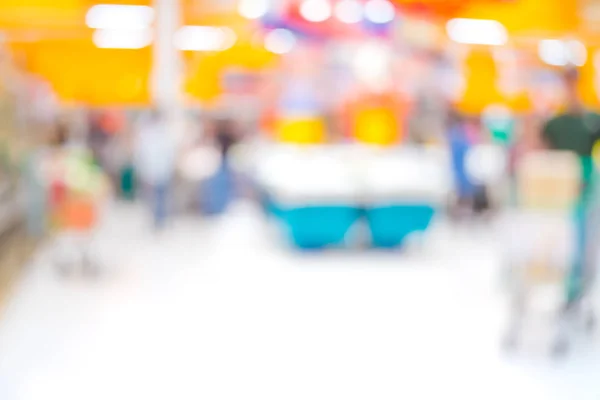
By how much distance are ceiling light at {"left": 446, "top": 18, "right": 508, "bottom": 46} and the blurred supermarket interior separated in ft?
0.28

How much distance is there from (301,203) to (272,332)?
9.77ft

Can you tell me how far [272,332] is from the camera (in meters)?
5.29

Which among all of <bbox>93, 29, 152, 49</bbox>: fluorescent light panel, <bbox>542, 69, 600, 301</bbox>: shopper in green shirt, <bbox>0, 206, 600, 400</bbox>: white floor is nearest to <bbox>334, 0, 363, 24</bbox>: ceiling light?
<bbox>0, 206, 600, 400</bbox>: white floor

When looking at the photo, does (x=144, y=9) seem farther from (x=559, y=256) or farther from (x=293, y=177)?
(x=559, y=256)

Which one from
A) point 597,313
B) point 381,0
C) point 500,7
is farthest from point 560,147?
point 381,0

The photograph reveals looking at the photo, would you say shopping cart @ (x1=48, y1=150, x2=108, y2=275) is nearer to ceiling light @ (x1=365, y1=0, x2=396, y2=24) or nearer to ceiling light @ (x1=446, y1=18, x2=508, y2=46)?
ceiling light @ (x1=365, y1=0, x2=396, y2=24)

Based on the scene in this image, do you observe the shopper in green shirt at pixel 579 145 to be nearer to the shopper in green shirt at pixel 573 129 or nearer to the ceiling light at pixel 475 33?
the shopper in green shirt at pixel 573 129

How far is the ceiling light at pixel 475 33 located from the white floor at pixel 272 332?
4.39 meters

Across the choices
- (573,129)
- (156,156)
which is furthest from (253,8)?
(573,129)

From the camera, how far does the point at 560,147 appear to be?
213 inches

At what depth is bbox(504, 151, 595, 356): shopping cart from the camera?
4859 millimetres

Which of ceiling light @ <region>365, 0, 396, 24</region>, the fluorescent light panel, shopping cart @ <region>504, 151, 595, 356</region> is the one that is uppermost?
the fluorescent light panel

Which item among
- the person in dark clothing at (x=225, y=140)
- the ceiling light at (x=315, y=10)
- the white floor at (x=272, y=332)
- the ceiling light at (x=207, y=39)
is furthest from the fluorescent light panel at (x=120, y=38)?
the white floor at (x=272, y=332)

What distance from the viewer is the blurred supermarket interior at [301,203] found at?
468 cm
